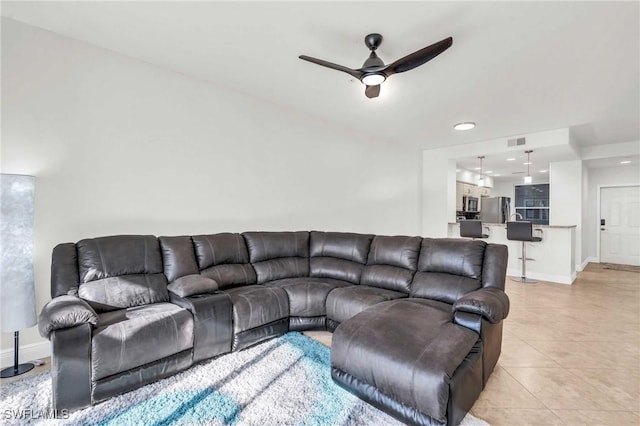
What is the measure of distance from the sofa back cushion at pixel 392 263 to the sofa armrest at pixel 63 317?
2.46 m

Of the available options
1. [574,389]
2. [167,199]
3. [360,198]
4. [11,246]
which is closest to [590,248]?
[360,198]

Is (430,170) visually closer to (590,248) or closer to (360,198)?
(360,198)

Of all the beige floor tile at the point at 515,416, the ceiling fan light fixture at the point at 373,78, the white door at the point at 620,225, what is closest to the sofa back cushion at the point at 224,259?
the ceiling fan light fixture at the point at 373,78

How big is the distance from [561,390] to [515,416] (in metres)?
0.59

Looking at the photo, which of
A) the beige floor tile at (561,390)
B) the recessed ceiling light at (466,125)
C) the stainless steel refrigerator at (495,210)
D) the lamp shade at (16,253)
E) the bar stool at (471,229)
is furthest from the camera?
the stainless steel refrigerator at (495,210)

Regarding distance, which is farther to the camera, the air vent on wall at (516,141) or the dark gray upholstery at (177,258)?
the air vent on wall at (516,141)

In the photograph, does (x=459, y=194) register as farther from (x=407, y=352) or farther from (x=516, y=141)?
(x=407, y=352)

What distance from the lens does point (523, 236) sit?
5.46m

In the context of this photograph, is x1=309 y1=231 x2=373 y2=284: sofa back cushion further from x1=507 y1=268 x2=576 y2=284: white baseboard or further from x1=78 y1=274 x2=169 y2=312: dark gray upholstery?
x1=507 y1=268 x2=576 y2=284: white baseboard

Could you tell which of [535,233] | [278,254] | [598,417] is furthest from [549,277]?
[278,254]

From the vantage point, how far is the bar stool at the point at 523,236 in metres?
5.40

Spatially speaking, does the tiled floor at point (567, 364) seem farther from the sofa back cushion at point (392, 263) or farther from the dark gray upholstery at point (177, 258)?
the dark gray upholstery at point (177, 258)

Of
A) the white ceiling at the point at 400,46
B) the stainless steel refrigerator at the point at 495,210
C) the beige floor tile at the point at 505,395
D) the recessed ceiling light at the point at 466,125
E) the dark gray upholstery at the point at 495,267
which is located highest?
the white ceiling at the point at 400,46

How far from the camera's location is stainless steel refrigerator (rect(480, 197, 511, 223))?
23.0 feet
